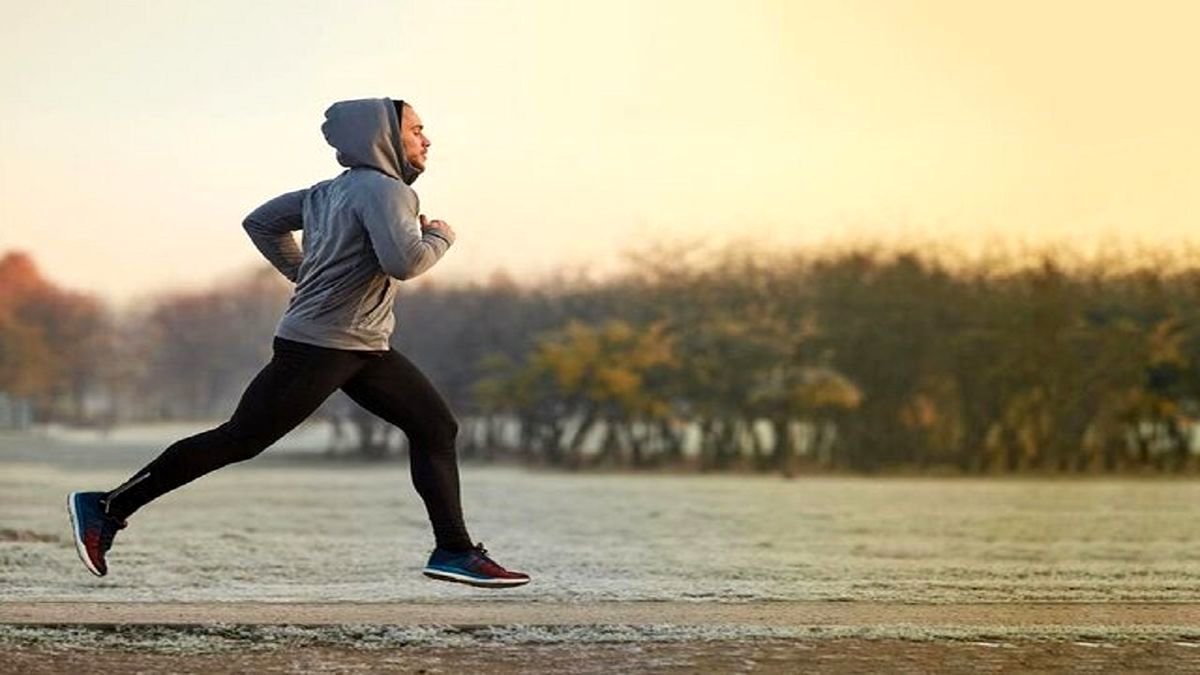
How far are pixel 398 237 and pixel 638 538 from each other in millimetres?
8333

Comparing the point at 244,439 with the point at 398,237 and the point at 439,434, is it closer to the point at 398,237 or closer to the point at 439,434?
the point at 439,434

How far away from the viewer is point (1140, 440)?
89.0 feet

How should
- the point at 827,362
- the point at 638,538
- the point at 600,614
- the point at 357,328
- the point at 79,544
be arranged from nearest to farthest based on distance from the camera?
the point at 357,328
the point at 79,544
the point at 600,614
the point at 638,538
the point at 827,362

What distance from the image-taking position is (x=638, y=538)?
15.3 m

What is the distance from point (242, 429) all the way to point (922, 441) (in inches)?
799

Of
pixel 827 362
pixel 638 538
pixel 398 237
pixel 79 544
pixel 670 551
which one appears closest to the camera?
pixel 398 237

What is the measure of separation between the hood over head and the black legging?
67cm

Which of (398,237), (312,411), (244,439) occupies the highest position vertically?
(398,237)

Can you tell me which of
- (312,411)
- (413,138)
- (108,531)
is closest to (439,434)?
(312,411)

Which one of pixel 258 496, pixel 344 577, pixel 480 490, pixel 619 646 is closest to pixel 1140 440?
pixel 480 490

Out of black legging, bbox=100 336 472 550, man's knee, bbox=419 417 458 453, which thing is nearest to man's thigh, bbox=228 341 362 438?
black legging, bbox=100 336 472 550

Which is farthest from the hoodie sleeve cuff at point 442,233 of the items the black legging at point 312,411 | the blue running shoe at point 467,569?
the blue running shoe at point 467,569

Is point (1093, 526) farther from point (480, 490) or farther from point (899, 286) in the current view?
point (899, 286)

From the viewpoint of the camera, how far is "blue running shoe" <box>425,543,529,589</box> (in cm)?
780
